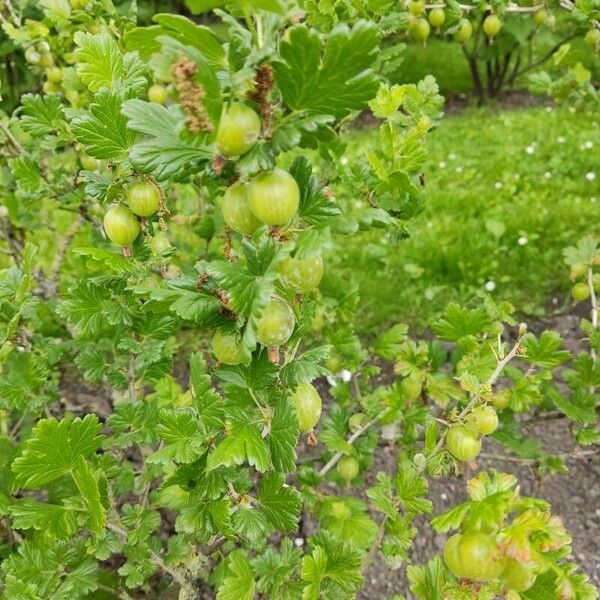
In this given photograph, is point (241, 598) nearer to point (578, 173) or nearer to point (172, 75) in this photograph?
point (172, 75)

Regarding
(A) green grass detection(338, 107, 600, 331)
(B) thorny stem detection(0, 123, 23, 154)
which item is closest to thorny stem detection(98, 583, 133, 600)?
(B) thorny stem detection(0, 123, 23, 154)

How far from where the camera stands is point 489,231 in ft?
11.6

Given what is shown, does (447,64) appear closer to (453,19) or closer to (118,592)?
(453,19)

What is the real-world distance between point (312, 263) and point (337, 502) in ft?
3.09

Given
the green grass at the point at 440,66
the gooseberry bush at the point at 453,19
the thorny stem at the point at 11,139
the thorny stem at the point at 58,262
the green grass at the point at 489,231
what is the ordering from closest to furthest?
the gooseberry bush at the point at 453,19 < the thorny stem at the point at 11,139 < the thorny stem at the point at 58,262 < the green grass at the point at 489,231 < the green grass at the point at 440,66

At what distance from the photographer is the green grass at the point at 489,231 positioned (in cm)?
313

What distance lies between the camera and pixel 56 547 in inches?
54.6

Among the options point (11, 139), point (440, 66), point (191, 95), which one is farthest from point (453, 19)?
point (440, 66)

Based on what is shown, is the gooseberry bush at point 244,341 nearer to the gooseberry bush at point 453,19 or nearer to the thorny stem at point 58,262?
the gooseberry bush at point 453,19

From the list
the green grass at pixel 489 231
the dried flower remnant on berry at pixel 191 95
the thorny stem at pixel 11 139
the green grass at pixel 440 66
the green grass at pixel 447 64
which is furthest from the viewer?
the green grass at pixel 440 66

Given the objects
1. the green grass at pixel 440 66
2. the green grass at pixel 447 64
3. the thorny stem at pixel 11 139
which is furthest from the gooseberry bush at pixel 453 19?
the green grass at pixel 440 66

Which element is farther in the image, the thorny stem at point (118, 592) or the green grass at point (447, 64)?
the green grass at point (447, 64)

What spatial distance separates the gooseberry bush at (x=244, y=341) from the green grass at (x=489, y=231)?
3.45ft

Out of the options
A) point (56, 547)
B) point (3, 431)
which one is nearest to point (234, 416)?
point (56, 547)
